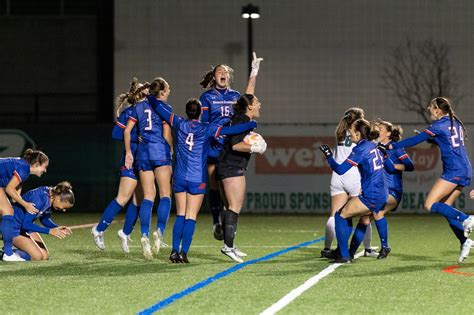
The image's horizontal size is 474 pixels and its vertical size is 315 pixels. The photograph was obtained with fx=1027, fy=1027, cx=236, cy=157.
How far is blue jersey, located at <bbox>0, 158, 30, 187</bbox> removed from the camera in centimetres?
1176

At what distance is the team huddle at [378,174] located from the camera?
1145 centimetres

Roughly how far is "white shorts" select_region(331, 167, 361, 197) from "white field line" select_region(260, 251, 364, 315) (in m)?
1.24

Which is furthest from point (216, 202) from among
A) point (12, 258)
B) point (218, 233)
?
point (12, 258)

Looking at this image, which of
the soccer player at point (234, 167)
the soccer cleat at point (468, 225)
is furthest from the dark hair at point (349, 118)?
the soccer cleat at point (468, 225)

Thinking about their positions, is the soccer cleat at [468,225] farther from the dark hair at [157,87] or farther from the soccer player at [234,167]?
the dark hair at [157,87]

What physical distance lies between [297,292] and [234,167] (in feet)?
9.79

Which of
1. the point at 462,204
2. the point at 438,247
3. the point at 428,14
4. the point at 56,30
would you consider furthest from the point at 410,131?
the point at 56,30

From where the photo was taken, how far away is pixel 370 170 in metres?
11.5

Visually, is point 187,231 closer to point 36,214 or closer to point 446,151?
point 36,214

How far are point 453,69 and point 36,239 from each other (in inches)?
805

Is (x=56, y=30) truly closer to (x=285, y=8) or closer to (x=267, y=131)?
(x=285, y=8)

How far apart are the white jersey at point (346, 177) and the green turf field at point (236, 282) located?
859mm

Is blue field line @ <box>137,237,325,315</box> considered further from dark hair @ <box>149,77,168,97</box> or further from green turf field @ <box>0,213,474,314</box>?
dark hair @ <box>149,77,168,97</box>

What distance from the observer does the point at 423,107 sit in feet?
105
